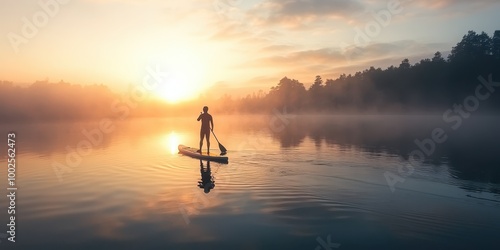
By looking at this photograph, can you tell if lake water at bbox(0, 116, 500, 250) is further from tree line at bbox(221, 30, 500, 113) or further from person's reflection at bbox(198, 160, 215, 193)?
tree line at bbox(221, 30, 500, 113)

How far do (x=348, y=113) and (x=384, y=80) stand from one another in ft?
88.1

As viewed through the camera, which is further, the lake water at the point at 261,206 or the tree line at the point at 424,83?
the tree line at the point at 424,83

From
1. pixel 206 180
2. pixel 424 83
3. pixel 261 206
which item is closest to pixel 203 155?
pixel 206 180

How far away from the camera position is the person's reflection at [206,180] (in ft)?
45.4

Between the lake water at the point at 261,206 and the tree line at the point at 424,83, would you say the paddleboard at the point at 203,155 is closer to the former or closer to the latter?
the lake water at the point at 261,206

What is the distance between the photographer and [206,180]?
15383mm

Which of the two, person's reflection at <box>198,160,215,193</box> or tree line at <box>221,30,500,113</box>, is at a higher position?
tree line at <box>221,30,500,113</box>

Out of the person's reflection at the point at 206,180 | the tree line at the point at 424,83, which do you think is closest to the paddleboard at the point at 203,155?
the person's reflection at the point at 206,180

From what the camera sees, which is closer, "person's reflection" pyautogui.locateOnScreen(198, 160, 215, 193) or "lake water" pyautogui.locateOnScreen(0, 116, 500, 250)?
"lake water" pyautogui.locateOnScreen(0, 116, 500, 250)

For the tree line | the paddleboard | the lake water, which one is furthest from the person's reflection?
the tree line

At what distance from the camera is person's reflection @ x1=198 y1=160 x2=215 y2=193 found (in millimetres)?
13836

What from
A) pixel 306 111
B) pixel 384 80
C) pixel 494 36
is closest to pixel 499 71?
pixel 494 36

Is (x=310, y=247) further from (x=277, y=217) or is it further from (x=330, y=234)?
(x=277, y=217)

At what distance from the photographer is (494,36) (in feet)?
347
